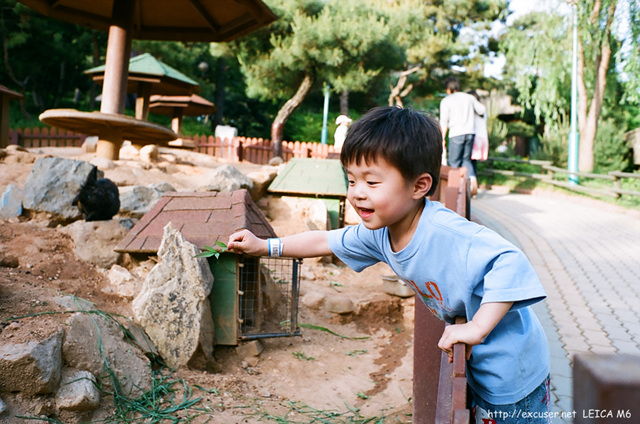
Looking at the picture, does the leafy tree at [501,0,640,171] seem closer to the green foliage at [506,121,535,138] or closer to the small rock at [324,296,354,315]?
the green foliage at [506,121,535,138]

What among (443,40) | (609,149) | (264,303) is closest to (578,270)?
(264,303)

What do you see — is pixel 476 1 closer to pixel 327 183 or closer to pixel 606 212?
pixel 606 212

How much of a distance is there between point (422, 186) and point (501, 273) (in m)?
0.42

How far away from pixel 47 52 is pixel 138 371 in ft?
73.1

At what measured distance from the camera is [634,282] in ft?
19.5

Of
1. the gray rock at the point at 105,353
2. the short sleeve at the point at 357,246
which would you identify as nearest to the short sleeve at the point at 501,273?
the short sleeve at the point at 357,246

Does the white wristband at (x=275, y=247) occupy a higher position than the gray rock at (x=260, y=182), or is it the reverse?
the gray rock at (x=260, y=182)

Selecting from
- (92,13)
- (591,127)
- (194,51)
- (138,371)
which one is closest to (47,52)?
(194,51)

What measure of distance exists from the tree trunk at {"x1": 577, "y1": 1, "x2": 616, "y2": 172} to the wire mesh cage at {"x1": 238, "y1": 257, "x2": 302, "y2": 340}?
14908 millimetres

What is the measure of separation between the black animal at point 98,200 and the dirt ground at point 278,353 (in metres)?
0.32

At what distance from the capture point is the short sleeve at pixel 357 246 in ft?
7.09

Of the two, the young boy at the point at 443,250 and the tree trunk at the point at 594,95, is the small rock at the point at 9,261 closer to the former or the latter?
the young boy at the point at 443,250

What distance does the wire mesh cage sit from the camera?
4.30m

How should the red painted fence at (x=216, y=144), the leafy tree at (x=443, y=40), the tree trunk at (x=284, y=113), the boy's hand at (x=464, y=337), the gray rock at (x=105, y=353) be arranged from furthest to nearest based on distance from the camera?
1. the leafy tree at (x=443, y=40)
2. the tree trunk at (x=284, y=113)
3. the red painted fence at (x=216, y=144)
4. the gray rock at (x=105, y=353)
5. the boy's hand at (x=464, y=337)
